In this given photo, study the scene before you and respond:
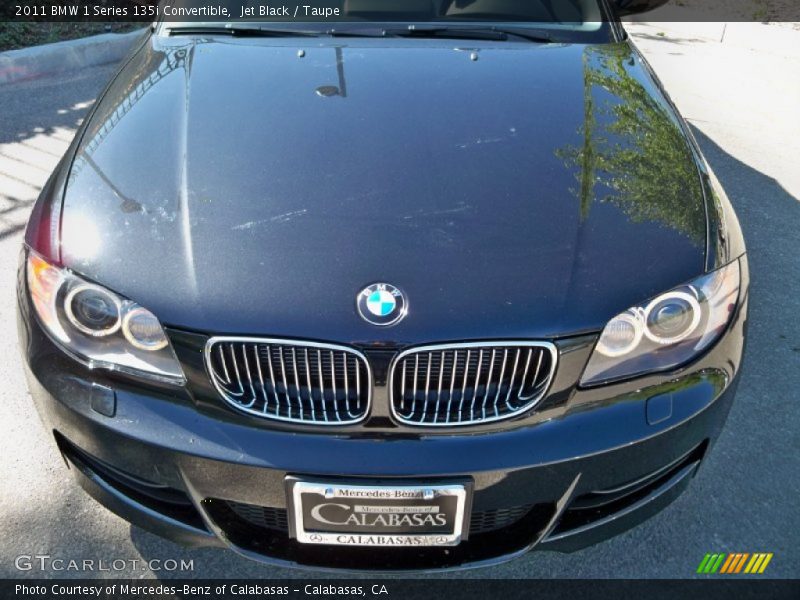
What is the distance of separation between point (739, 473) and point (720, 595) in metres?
0.51

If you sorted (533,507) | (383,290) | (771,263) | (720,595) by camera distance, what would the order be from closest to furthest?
(383,290), (533,507), (720,595), (771,263)

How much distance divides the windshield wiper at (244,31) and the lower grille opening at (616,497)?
71.4 inches

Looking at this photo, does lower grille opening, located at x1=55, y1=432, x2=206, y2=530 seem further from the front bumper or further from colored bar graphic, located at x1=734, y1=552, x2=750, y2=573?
colored bar graphic, located at x1=734, y1=552, x2=750, y2=573

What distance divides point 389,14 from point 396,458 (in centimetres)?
181

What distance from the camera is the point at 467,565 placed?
1.81 metres

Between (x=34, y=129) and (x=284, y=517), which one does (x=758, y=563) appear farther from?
(x=34, y=129)

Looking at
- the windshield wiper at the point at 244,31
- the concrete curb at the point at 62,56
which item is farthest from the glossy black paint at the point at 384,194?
the concrete curb at the point at 62,56

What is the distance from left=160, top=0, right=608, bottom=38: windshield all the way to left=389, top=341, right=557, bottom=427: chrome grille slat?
1.54 meters

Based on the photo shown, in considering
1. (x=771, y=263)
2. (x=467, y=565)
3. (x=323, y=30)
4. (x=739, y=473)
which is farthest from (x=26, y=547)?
(x=771, y=263)

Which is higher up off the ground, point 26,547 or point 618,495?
point 618,495

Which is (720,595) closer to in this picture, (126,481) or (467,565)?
(467,565)

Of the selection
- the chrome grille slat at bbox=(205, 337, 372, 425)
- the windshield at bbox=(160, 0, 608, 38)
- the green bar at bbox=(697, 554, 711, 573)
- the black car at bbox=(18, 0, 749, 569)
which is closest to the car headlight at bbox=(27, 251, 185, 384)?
the black car at bbox=(18, 0, 749, 569)

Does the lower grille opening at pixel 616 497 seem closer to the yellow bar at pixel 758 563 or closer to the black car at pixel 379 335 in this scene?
the black car at pixel 379 335

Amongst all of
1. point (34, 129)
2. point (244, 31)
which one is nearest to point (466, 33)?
point (244, 31)
